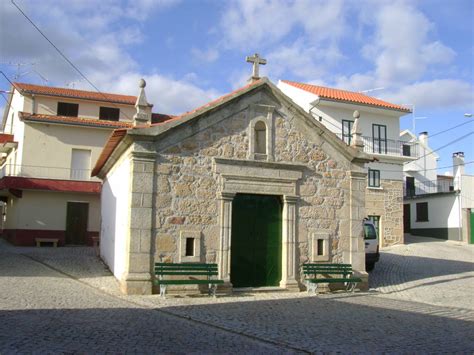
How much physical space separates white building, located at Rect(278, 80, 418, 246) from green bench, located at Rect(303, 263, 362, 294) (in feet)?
55.8

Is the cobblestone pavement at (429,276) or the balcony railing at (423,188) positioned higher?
the balcony railing at (423,188)

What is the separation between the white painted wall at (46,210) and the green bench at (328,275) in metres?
16.3

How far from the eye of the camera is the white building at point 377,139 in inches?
1153

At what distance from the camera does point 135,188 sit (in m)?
10.9

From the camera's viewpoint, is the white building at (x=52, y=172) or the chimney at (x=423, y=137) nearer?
the white building at (x=52, y=172)

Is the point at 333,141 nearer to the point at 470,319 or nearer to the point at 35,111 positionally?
the point at 470,319

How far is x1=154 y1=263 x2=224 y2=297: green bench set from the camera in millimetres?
10562

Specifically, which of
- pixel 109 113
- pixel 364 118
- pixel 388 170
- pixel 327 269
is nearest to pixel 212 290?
pixel 327 269

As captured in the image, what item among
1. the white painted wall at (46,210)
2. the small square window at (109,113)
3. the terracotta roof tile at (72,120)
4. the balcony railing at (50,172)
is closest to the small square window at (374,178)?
the terracotta roof tile at (72,120)

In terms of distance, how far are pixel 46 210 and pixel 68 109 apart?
629 centimetres

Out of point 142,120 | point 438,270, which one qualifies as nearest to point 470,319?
point 142,120

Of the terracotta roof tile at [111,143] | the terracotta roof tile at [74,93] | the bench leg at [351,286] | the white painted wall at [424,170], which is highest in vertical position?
the terracotta roof tile at [74,93]

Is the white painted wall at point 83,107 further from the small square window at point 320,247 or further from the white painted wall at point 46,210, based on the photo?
the small square window at point 320,247

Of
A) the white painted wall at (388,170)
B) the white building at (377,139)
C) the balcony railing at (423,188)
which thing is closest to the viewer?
the white building at (377,139)
